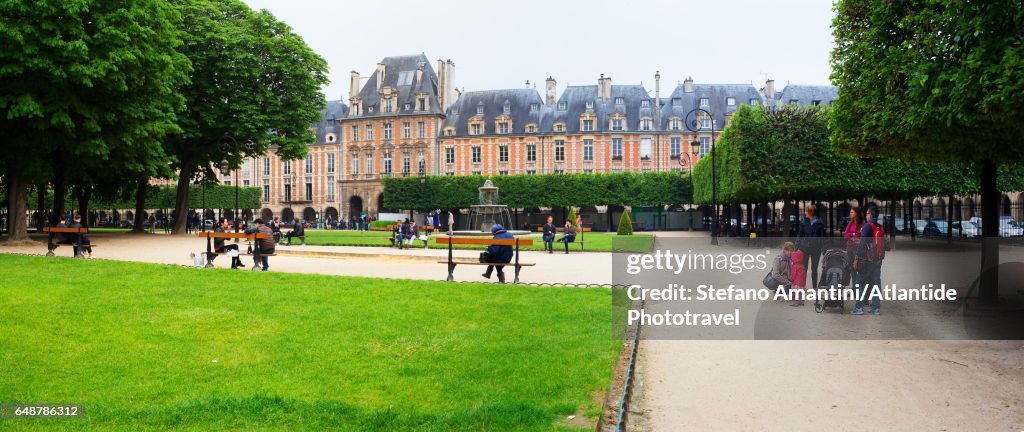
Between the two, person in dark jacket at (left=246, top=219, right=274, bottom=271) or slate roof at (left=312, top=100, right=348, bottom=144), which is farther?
slate roof at (left=312, top=100, right=348, bottom=144)

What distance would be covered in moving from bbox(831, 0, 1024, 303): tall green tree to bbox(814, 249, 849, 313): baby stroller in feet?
5.90

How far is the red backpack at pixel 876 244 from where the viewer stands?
8.85 meters

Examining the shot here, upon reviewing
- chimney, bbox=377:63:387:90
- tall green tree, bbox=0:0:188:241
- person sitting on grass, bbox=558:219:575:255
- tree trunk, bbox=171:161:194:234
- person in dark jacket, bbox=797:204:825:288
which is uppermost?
chimney, bbox=377:63:387:90

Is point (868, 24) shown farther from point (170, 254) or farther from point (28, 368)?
point (170, 254)

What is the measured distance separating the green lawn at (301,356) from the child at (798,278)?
267 centimetres

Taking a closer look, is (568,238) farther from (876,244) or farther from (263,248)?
(876,244)

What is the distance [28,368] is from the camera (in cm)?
555

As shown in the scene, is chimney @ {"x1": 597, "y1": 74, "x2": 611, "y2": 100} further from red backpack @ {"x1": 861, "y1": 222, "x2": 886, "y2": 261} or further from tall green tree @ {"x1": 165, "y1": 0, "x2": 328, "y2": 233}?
red backpack @ {"x1": 861, "y1": 222, "x2": 886, "y2": 261}

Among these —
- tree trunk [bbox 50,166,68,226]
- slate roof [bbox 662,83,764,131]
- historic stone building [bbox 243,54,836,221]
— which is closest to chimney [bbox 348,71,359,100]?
historic stone building [bbox 243,54,836,221]

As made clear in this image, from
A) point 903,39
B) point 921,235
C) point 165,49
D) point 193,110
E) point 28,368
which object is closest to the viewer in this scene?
point 28,368

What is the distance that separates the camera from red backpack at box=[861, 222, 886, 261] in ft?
29.0

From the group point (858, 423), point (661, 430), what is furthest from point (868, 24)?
point (661, 430)

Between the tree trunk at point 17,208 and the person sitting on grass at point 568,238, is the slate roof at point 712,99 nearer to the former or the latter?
the person sitting on grass at point 568,238

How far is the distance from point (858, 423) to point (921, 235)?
3572 centimetres
